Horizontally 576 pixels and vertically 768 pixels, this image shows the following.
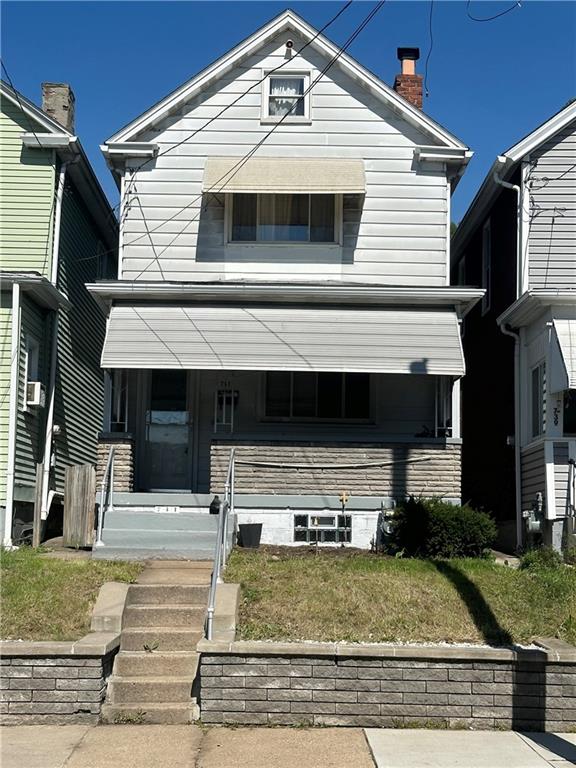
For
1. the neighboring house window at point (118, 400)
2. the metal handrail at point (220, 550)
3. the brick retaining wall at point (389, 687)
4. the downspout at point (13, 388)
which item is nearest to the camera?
the brick retaining wall at point (389, 687)

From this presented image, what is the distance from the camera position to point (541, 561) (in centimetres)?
1145

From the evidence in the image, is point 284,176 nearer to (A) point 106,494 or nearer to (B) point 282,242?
(B) point 282,242

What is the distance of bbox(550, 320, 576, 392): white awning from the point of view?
13484 millimetres

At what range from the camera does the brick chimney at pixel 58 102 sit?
18.0 m

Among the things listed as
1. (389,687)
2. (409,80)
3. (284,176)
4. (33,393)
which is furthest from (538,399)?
(33,393)

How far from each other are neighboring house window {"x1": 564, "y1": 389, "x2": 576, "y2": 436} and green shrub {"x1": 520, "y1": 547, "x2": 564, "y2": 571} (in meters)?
2.95

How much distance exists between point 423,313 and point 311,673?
762 centimetres

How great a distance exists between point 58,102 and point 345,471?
Result: 9.44 meters

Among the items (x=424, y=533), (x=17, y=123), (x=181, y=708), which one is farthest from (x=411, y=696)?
(x=17, y=123)

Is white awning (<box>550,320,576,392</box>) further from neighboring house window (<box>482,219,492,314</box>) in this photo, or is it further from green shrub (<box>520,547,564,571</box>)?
neighboring house window (<box>482,219,492,314</box>)

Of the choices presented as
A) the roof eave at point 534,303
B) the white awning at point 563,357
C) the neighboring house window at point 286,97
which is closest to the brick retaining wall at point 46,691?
the white awning at point 563,357

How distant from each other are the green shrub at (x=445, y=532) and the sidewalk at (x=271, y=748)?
164 inches

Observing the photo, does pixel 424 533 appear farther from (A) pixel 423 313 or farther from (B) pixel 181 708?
(B) pixel 181 708

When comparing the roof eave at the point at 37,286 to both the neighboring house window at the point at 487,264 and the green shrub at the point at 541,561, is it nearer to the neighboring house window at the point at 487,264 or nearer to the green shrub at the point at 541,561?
the neighboring house window at the point at 487,264
